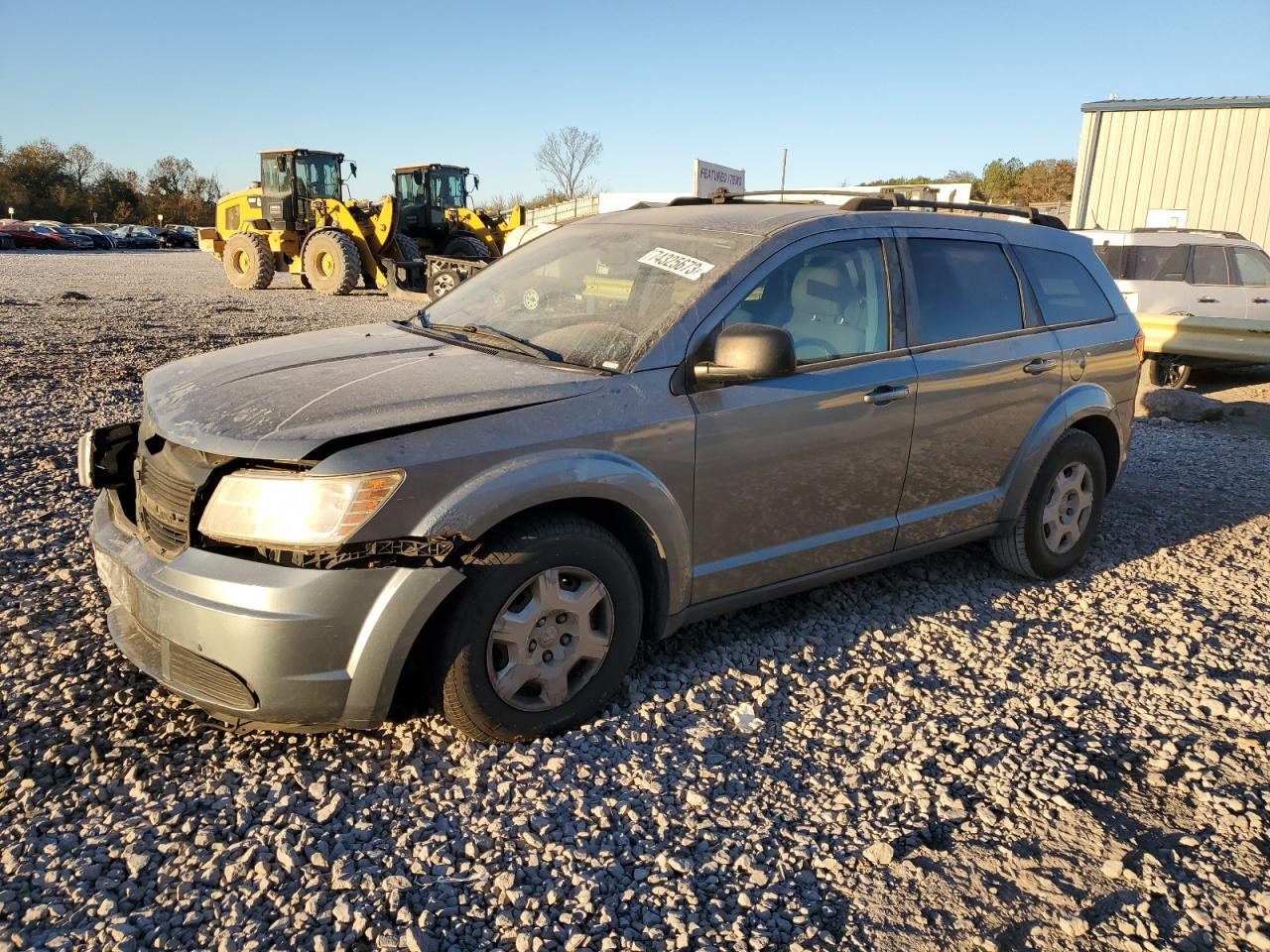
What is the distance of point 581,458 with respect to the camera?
2928mm

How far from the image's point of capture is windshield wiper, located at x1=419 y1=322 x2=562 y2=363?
3381 mm

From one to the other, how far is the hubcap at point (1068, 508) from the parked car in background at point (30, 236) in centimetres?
5177

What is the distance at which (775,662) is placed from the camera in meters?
3.68

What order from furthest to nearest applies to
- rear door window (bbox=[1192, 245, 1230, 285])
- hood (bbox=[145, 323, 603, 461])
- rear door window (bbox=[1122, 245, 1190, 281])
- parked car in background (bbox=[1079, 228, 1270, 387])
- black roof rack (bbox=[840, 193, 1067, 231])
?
rear door window (bbox=[1122, 245, 1190, 281]) < rear door window (bbox=[1192, 245, 1230, 285]) < parked car in background (bbox=[1079, 228, 1270, 387]) < black roof rack (bbox=[840, 193, 1067, 231]) < hood (bbox=[145, 323, 603, 461])

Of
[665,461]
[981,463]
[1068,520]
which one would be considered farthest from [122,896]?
[1068,520]

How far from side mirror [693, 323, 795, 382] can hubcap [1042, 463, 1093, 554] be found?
219cm

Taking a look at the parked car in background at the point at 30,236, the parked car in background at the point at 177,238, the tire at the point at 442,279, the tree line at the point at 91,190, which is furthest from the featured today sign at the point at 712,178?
the tree line at the point at 91,190

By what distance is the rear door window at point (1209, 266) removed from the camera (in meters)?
11.3

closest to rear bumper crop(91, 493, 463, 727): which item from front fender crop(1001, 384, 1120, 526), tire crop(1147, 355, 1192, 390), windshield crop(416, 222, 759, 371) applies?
windshield crop(416, 222, 759, 371)

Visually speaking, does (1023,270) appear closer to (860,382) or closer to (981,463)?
(981,463)

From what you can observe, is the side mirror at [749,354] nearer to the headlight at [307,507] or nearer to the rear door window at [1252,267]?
the headlight at [307,507]

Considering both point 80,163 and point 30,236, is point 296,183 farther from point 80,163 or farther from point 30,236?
point 80,163

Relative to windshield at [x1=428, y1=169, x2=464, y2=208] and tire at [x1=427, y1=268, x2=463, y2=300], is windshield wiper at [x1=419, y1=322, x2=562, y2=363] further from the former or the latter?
windshield at [x1=428, y1=169, x2=464, y2=208]

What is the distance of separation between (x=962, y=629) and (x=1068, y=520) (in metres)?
1.09
